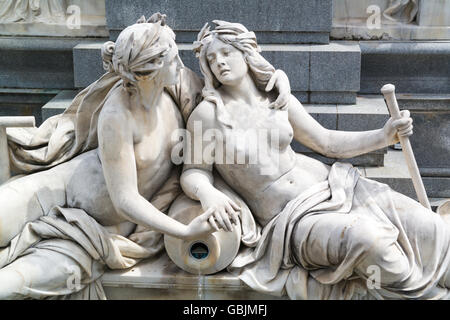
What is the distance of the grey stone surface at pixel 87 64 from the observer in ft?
25.9

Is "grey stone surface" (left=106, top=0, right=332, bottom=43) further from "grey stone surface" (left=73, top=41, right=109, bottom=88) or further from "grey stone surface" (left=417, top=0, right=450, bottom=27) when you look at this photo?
"grey stone surface" (left=417, top=0, right=450, bottom=27)

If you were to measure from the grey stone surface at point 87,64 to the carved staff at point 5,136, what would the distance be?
5.84 feet

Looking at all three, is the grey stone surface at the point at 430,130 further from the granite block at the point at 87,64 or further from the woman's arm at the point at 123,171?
the woman's arm at the point at 123,171

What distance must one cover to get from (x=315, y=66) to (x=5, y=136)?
304 cm

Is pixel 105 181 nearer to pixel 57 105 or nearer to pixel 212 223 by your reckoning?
pixel 212 223

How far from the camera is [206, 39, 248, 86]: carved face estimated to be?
602 centimetres

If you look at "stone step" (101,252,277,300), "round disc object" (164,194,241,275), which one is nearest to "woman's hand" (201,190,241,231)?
"round disc object" (164,194,241,275)

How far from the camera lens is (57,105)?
26.1 feet

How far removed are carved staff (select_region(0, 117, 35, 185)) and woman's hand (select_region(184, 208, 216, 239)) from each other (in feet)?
4.93

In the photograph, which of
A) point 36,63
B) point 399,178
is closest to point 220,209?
point 399,178

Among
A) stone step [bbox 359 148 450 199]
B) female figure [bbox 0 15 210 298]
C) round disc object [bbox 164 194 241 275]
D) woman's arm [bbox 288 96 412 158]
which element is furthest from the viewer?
stone step [bbox 359 148 450 199]

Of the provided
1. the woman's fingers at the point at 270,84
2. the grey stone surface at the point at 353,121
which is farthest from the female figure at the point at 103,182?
the grey stone surface at the point at 353,121
